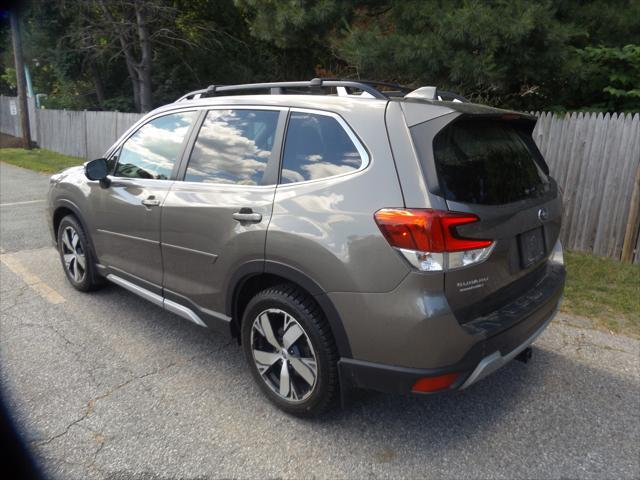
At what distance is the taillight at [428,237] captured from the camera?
6.93 ft

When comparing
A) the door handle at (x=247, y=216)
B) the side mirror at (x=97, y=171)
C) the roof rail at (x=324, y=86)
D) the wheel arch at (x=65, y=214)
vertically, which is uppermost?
the roof rail at (x=324, y=86)

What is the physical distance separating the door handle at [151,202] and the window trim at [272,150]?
0.76 feet

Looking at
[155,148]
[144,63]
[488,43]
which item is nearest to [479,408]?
[155,148]

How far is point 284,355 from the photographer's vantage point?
2699mm

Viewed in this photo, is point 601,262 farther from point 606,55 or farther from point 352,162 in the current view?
point 352,162

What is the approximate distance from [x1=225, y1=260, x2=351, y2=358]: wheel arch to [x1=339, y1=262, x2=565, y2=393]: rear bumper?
12 cm

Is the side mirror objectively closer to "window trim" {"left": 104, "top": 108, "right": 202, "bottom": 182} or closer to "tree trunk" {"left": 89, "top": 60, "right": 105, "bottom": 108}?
"window trim" {"left": 104, "top": 108, "right": 202, "bottom": 182}

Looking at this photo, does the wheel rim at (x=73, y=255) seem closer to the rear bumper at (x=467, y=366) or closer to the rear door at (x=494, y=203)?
the rear bumper at (x=467, y=366)

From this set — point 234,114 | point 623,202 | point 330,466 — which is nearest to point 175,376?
point 330,466

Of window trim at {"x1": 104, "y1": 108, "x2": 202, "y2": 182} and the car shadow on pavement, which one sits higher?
window trim at {"x1": 104, "y1": 108, "x2": 202, "y2": 182}

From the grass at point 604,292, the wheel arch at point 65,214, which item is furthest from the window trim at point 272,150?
the grass at point 604,292

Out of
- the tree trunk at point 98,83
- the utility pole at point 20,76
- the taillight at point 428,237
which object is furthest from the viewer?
the tree trunk at point 98,83

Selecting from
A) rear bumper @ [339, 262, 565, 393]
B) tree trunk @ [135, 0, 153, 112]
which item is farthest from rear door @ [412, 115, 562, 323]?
tree trunk @ [135, 0, 153, 112]

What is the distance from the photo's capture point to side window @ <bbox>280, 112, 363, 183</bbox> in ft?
8.00
